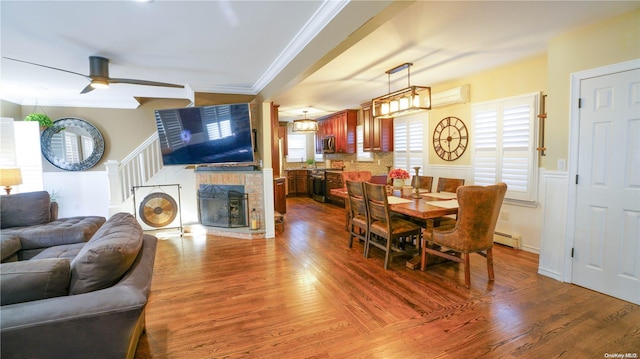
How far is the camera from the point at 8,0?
206 cm

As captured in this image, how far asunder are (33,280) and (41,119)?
17.9 ft

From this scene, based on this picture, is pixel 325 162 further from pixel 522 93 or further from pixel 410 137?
pixel 522 93

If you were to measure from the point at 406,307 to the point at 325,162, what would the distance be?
21.2ft

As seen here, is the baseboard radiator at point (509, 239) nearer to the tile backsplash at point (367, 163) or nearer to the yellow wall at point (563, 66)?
the yellow wall at point (563, 66)

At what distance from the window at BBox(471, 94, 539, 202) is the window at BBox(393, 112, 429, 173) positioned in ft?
3.46

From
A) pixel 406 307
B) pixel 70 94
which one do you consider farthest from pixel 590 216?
pixel 70 94

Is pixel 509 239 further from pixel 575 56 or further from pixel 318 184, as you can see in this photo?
pixel 318 184

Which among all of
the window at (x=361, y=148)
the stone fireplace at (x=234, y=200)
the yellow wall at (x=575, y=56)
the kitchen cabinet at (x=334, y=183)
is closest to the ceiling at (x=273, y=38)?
the yellow wall at (x=575, y=56)

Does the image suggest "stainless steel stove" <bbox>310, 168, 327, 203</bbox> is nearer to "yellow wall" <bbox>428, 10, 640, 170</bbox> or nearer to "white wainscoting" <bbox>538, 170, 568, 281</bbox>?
"yellow wall" <bbox>428, 10, 640, 170</bbox>

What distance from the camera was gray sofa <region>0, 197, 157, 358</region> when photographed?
1.19 m

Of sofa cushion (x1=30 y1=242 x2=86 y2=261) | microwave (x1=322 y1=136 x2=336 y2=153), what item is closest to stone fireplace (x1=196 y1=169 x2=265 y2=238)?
sofa cushion (x1=30 y1=242 x2=86 y2=261)

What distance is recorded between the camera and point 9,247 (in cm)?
278

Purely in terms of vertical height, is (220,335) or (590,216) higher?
(590,216)

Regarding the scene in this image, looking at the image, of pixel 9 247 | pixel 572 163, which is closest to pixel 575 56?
pixel 572 163
